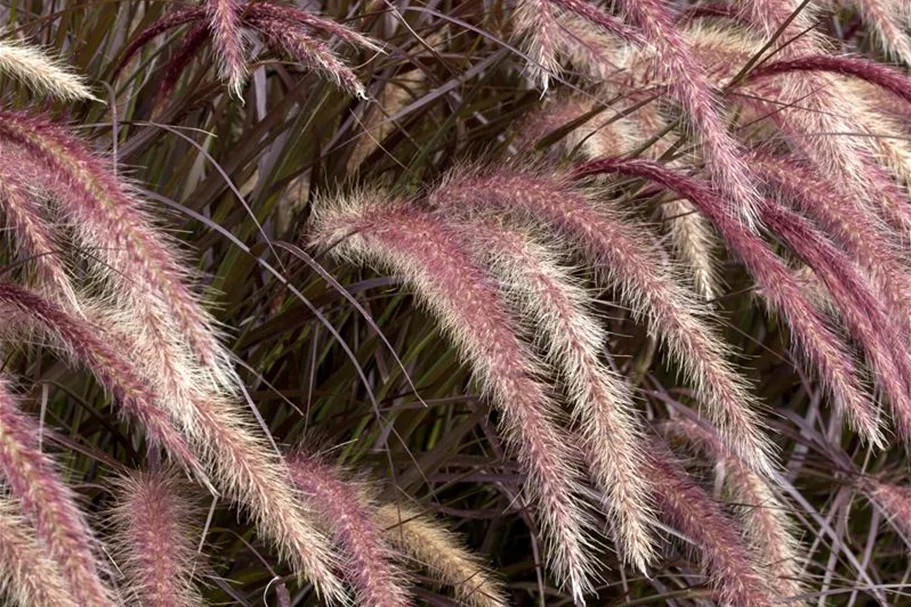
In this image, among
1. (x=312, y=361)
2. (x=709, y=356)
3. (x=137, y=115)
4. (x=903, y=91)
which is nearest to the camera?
(x=709, y=356)

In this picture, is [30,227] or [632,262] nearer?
[30,227]

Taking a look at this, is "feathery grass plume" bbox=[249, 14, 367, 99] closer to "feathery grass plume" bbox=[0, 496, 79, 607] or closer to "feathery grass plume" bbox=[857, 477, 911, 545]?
"feathery grass plume" bbox=[0, 496, 79, 607]

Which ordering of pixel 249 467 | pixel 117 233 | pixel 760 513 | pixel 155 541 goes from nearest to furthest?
pixel 117 233
pixel 249 467
pixel 155 541
pixel 760 513

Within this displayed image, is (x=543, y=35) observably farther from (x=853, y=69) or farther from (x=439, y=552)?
(x=439, y=552)

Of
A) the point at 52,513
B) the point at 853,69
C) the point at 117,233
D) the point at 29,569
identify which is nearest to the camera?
the point at 52,513

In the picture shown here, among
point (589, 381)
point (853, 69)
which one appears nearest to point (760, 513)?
point (589, 381)

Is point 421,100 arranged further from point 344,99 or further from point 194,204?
point 194,204

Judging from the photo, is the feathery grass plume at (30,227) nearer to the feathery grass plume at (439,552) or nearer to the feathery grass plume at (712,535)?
the feathery grass plume at (439,552)

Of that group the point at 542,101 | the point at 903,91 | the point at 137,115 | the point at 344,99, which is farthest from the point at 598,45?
the point at 137,115
